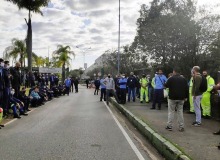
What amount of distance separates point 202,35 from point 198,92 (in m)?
6.84

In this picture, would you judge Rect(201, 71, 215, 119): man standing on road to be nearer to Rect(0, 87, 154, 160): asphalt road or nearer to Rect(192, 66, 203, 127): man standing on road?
Rect(192, 66, 203, 127): man standing on road

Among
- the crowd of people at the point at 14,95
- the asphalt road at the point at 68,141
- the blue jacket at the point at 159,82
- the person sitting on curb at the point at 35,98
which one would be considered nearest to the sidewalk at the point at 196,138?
the asphalt road at the point at 68,141

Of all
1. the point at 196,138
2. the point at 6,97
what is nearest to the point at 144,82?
the point at 6,97

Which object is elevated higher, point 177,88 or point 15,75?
point 15,75

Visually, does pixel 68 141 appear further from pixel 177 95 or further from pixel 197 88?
pixel 197 88

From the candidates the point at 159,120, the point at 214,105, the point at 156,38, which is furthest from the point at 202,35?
the point at 159,120

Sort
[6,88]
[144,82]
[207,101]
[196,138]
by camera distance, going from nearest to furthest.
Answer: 1. [196,138]
2. [207,101]
3. [6,88]
4. [144,82]

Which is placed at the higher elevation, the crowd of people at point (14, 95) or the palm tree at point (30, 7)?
the palm tree at point (30, 7)

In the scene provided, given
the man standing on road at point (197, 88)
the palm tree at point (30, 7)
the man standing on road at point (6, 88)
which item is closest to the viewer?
the man standing on road at point (197, 88)

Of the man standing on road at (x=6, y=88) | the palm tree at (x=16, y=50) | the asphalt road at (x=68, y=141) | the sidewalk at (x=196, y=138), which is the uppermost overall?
the palm tree at (x=16, y=50)

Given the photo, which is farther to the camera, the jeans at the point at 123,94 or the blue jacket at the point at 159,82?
the jeans at the point at 123,94

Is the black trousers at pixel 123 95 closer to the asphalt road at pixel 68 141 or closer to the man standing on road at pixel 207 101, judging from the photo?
the asphalt road at pixel 68 141

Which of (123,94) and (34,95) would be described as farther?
(123,94)

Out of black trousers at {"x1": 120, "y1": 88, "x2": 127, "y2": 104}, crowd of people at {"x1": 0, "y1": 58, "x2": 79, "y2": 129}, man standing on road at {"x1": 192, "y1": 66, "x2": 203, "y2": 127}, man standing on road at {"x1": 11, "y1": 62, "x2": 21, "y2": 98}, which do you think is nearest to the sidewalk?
man standing on road at {"x1": 192, "y1": 66, "x2": 203, "y2": 127}
